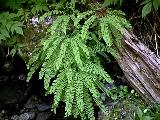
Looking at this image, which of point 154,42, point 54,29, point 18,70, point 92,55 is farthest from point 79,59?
point 18,70

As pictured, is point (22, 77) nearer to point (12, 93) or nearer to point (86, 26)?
point (12, 93)

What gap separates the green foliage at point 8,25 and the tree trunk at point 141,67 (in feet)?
5.42

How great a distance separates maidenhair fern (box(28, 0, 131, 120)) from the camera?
13.7ft

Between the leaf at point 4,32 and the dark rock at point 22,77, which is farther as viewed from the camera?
the dark rock at point 22,77

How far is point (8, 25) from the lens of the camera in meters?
4.76

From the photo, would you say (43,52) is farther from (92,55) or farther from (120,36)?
(120,36)

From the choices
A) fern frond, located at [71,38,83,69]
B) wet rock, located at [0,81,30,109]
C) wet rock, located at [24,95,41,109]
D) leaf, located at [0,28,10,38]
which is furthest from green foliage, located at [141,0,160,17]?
wet rock, located at [0,81,30,109]

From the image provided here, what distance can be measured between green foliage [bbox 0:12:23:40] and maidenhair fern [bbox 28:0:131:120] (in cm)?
61

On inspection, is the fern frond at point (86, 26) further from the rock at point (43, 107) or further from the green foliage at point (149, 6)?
the rock at point (43, 107)

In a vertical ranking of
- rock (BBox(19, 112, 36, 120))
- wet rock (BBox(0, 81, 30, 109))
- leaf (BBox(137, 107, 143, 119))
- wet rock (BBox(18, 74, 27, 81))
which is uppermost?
leaf (BBox(137, 107, 143, 119))

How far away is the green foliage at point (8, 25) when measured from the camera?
15.5ft

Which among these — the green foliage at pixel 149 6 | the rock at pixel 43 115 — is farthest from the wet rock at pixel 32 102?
the green foliage at pixel 149 6

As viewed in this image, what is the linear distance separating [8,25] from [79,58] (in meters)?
1.39

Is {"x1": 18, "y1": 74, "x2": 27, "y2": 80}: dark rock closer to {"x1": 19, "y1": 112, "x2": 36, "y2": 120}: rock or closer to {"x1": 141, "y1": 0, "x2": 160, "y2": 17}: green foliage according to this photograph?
{"x1": 19, "y1": 112, "x2": 36, "y2": 120}: rock
